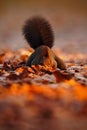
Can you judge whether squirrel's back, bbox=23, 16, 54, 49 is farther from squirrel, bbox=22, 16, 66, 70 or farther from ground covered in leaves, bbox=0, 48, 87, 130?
ground covered in leaves, bbox=0, 48, 87, 130

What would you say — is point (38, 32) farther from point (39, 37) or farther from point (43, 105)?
point (43, 105)

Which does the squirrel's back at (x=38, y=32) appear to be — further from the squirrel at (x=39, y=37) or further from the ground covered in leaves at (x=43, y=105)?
the ground covered in leaves at (x=43, y=105)

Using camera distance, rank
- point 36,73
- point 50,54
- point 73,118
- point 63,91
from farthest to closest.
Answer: point 50,54, point 36,73, point 63,91, point 73,118

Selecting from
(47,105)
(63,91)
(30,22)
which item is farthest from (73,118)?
(30,22)

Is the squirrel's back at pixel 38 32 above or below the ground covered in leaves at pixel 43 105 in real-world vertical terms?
above

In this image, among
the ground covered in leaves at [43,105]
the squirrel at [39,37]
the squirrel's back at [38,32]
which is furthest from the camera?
the squirrel's back at [38,32]

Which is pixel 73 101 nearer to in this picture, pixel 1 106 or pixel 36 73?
pixel 1 106

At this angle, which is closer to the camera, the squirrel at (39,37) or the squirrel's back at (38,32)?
the squirrel at (39,37)

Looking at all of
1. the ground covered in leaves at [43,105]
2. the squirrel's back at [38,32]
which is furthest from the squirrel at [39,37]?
the ground covered in leaves at [43,105]
